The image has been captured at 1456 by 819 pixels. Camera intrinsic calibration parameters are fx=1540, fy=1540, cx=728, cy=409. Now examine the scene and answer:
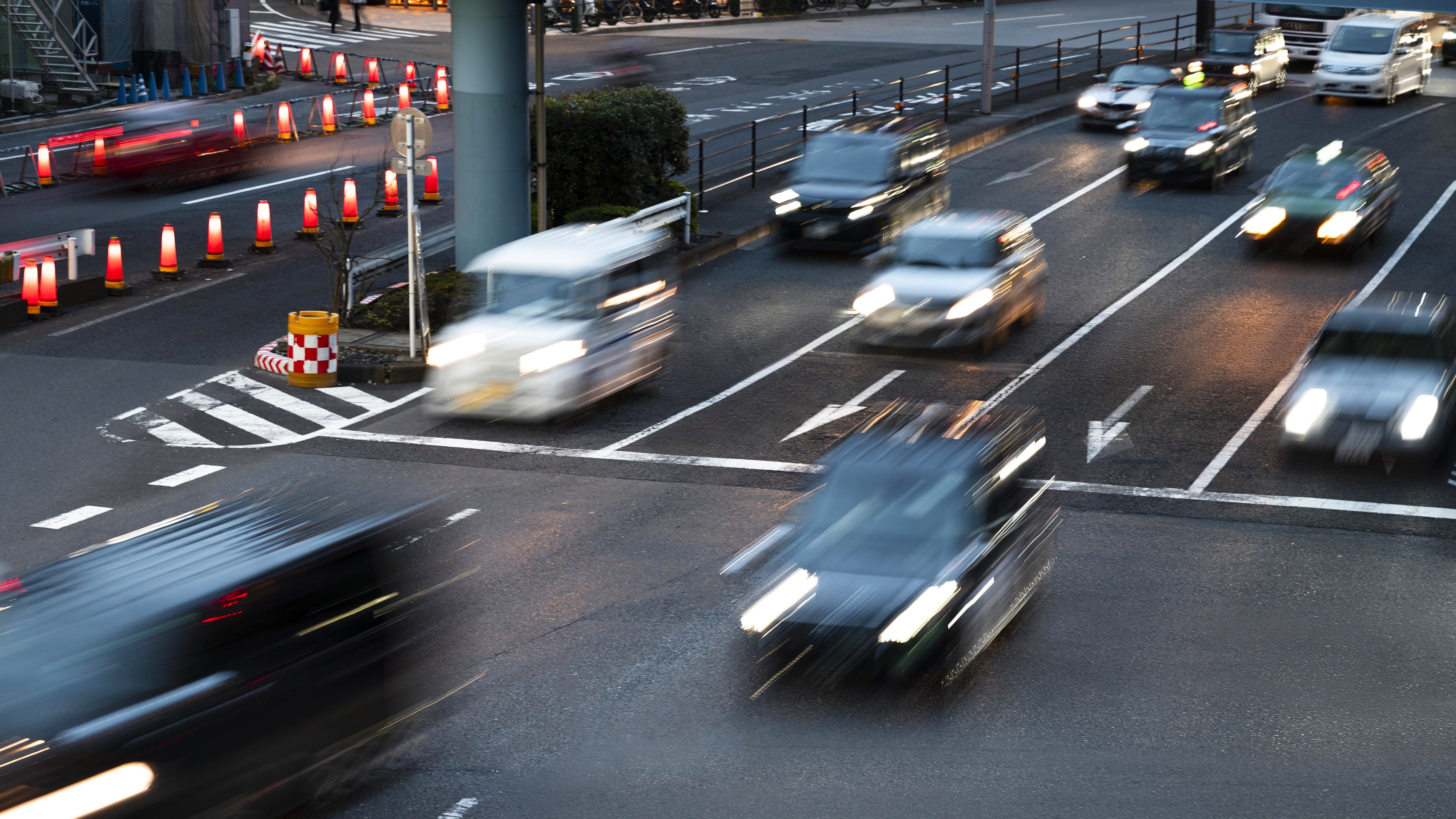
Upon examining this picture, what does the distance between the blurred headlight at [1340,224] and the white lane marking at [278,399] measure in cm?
1574

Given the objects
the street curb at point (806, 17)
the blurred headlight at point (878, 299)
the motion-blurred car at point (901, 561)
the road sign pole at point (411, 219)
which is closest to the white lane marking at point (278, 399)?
the road sign pole at point (411, 219)

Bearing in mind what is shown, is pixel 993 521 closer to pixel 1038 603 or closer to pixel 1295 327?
pixel 1038 603

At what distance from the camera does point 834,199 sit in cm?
2427

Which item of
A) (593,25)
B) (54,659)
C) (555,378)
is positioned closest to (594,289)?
(555,378)

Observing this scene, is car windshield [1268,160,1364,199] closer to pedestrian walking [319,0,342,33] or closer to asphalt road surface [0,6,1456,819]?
asphalt road surface [0,6,1456,819]

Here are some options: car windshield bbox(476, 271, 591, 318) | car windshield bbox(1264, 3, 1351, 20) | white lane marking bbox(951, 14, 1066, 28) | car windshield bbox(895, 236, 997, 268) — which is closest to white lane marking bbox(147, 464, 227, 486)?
car windshield bbox(476, 271, 591, 318)

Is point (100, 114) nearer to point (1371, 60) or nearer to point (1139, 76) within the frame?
point (1139, 76)

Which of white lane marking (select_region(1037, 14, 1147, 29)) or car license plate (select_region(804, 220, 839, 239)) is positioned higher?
white lane marking (select_region(1037, 14, 1147, 29))

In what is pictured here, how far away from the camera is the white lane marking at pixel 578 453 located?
15.3 meters

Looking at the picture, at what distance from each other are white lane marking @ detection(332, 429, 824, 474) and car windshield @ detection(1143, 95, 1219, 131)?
17493 millimetres

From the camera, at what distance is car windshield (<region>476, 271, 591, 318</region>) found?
1623 cm

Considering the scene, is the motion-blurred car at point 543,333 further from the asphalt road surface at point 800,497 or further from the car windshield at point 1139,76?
the car windshield at point 1139,76

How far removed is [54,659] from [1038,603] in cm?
709

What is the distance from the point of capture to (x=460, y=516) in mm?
13586
